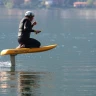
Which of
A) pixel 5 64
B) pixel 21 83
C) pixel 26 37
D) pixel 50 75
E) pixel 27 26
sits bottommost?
pixel 5 64

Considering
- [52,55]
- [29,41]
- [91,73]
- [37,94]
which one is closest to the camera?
[37,94]

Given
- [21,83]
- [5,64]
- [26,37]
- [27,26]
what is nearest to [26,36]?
[26,37]

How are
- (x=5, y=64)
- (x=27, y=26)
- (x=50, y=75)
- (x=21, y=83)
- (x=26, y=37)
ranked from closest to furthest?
(x=21, y=83) < (x=50, y=75) < (x=27, y=26) < (x=26, y=37) < (x=5, y=64)

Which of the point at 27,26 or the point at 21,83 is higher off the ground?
the point at 27,26

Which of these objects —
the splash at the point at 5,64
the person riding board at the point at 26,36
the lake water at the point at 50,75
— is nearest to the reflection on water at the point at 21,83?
the lake water at the point at 50,75

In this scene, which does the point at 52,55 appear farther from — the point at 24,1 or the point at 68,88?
the point at 24,1

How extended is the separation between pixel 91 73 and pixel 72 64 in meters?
2.96

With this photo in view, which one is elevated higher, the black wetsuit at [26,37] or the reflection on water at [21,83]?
the black wetsuit at [26,37]

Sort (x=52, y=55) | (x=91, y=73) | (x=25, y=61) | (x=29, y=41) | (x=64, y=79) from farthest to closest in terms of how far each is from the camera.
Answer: (x=52, y=55) → (x=25, y=61) → (x=29, y=41) → (x=91, y=73) → (x=64, y=79)

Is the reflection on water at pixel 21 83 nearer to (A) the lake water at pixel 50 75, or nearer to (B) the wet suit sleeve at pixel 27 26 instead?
(A) the lake water at pixel 50 75

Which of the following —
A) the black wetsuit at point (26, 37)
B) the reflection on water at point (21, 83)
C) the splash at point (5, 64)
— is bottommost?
the splash at point (5, 64)

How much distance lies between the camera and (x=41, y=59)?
2709 cm

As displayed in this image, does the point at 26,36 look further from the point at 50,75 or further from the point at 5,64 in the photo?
the point at 50,75

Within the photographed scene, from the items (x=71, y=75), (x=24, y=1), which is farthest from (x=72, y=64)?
(x=24, y=1)
